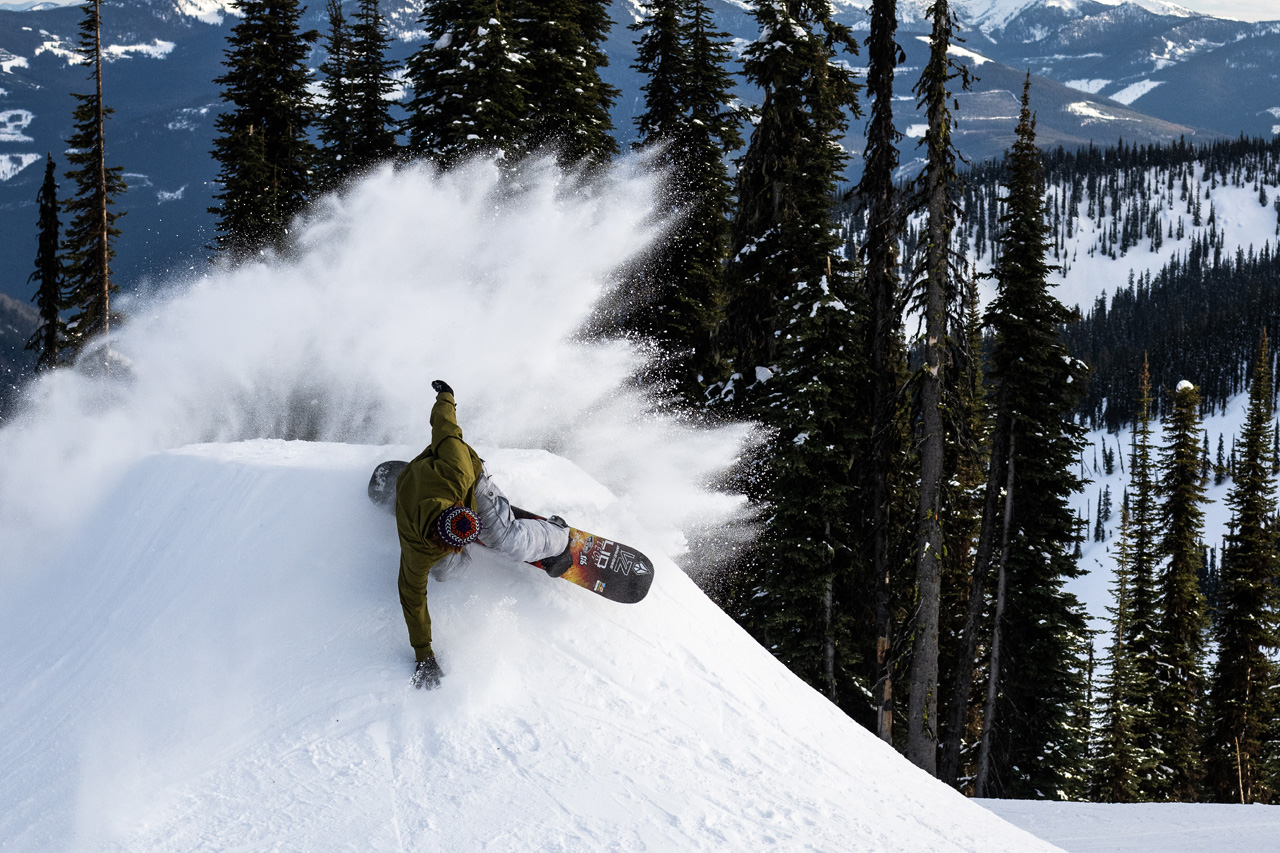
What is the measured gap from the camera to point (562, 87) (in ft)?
89.9

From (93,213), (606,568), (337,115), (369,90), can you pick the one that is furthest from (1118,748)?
(93,213)

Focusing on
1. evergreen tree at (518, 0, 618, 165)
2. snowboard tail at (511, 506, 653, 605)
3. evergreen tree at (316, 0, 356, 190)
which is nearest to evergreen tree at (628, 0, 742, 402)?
evergreen tree at (518, 0, 618, 165)

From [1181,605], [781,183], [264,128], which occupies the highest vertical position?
[264,128]

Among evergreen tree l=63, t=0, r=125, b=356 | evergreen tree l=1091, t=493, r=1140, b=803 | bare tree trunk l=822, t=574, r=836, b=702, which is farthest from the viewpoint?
evergreen tree l=1091, t=493, r=1140, b=803

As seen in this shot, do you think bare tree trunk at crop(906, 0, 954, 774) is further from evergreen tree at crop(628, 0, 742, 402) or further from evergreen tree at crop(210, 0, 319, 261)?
evergreen tree at crop(210, 0, 319, 261)

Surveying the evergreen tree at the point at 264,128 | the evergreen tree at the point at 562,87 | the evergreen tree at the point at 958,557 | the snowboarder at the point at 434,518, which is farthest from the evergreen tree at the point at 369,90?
the snowboarder at the point at 434,518

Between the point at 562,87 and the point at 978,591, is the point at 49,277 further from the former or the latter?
the point at 978,591

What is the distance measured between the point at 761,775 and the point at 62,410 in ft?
30.6

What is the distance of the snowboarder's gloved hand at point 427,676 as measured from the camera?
594 cm

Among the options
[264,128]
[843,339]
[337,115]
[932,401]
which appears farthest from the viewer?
[337,115]

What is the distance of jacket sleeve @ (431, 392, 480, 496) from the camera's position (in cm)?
600

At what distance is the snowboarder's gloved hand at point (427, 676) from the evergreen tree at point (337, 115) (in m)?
30.1

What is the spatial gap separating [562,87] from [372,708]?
A: 25.0m

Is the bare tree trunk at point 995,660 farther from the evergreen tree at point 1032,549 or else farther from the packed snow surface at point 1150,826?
the packed snow surface at point 1150,826
